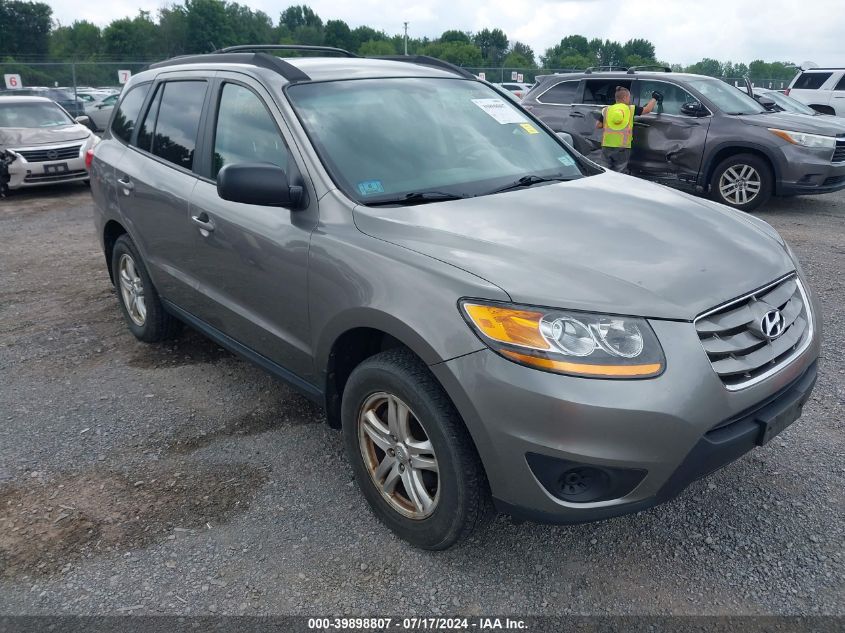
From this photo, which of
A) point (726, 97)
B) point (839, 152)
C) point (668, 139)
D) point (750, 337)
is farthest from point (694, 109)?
point (750, 337)

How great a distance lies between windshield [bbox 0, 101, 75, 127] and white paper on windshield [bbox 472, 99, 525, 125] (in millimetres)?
10427

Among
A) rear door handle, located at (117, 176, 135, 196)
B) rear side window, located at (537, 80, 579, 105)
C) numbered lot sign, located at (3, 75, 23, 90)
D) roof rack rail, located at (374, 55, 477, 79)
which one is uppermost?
numbered lot sign, located at (3, 75, 23, 90)

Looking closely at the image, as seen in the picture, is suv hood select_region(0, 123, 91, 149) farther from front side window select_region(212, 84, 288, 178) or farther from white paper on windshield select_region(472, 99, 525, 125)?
white paper on windshield select_region(472, 99, 525, 125)

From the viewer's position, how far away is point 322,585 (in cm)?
253

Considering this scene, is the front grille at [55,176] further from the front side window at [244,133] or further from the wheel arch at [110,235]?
the front side window at [244,133]

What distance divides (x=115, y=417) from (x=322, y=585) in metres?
1.90

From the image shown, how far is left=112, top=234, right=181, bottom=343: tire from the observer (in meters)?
4.44

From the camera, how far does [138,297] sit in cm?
470

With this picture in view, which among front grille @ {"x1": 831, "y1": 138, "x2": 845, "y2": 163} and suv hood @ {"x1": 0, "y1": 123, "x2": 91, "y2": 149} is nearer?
front grille @ {"x1": 831, "y1": 138, "x2": 845, "y2": 163}

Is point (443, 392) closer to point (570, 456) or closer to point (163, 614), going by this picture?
point (570, 456)

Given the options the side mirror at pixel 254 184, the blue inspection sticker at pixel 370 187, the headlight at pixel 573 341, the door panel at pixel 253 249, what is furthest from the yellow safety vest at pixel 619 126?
the headlight at pixel 573 341

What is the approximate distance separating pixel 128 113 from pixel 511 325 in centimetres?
356

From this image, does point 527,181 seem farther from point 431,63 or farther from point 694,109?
point 694,109

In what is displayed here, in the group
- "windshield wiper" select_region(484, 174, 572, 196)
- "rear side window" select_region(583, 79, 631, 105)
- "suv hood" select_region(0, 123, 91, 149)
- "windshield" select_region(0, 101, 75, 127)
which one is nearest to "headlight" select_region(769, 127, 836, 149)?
"rear side window" select_region(583, 79, 631, 105)
